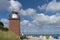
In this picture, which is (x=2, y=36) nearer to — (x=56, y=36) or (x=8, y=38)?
(x=8, y=38)

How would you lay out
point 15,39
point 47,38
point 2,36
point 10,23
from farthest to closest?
point 47,38 → point 10,23 → point 15,39 → point 2,36

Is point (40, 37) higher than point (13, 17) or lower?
lower

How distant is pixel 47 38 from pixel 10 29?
494 cm

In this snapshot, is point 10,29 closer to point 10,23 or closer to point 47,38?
point 10,23

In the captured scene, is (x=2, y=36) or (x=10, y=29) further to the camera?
(x=10, y=29)

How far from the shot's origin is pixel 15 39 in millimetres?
19016

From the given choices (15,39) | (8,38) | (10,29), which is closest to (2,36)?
(8,38)

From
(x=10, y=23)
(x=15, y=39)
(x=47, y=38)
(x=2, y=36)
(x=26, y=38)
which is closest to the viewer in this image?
(x=2, y=36)

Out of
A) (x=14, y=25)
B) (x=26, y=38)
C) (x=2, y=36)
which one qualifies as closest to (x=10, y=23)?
(x=14, y=25)

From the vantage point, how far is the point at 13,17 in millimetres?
21750

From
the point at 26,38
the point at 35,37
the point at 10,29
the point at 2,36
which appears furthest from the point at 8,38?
the point at 35,37

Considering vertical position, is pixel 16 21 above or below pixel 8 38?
above

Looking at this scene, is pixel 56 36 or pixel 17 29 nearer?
pixel 17 29

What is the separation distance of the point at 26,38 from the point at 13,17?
A: 274cm
